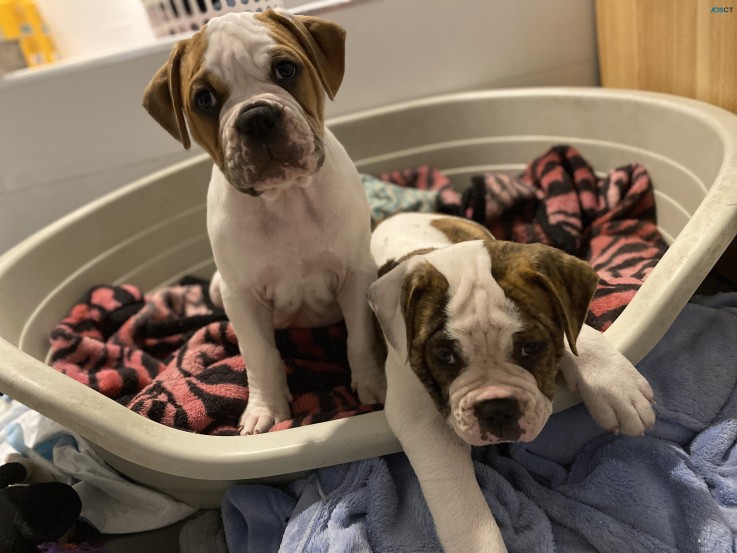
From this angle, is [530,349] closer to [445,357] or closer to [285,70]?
[445,357]

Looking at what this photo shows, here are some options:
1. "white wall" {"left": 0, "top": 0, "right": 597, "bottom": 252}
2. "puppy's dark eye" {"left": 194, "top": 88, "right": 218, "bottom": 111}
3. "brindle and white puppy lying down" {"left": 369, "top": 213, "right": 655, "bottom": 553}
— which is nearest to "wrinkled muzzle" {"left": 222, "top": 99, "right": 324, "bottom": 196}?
"puppy's dark eye" {"left": 194, "top": 88, "right": 218, "bottom": 111}

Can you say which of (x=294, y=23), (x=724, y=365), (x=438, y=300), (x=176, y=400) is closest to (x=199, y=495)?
(x=176, y=400)

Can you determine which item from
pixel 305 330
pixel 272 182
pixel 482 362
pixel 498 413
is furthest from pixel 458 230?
pixel 498 413

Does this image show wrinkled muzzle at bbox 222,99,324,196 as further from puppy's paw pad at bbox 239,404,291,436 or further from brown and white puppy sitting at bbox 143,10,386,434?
puppy's paw pad at bbox 239,404,291,436

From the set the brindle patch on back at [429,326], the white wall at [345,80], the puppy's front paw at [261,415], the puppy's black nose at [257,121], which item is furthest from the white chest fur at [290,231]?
the white wall at [345,80]

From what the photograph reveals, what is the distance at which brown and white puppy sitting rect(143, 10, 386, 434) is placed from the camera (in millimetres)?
1697

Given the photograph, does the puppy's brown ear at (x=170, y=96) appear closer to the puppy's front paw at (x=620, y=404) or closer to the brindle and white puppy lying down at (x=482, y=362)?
the brindle and white puppy lying down at (x=482, y=362)

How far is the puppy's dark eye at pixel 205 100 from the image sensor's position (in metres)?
1.74

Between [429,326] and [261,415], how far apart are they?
2.65 ft

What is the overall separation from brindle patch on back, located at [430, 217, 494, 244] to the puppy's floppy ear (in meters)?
0.67

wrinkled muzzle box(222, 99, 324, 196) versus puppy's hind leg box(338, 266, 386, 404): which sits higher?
wrinkled muzzle box(222, 99, 324, 196)

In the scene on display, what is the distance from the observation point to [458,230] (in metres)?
2.30

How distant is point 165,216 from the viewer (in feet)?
10.4

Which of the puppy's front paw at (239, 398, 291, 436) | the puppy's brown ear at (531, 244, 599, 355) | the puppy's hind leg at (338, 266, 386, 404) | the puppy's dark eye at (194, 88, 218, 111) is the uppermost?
the puppy's dark eye at (194, 88, 218, 111)
